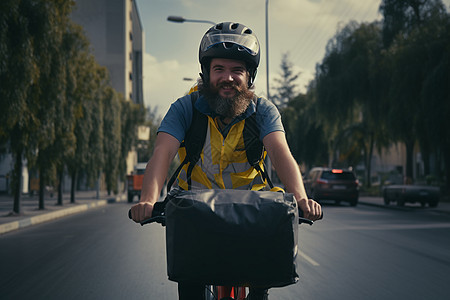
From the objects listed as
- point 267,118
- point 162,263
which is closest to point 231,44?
point 267,118

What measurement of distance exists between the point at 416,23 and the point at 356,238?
16.6 metres

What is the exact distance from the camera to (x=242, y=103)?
9.42 feet

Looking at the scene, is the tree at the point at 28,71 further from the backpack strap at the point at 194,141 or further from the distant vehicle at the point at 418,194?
the distant vehicle at the point at 418,194

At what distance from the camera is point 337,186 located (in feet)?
77.8

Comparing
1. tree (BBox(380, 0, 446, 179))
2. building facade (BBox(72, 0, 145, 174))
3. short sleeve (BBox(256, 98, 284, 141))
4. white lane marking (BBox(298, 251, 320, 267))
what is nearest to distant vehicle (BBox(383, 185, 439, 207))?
tree (BBox(380, 0, 446, 179))

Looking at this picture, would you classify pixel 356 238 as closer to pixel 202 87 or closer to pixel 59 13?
pixel 202 87

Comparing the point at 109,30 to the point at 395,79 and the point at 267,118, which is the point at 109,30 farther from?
the point at 267,118

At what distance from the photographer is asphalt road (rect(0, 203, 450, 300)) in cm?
590

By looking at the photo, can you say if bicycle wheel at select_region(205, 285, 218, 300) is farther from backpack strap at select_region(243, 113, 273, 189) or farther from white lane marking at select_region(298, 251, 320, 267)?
white lane marking at select_region(298, 251, 320, 267)

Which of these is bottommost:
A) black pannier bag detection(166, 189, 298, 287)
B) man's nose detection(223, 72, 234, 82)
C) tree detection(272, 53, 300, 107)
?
black pannier bag detection(166, 189, 298, 287)

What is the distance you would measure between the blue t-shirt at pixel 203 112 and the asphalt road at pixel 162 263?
10.5 feet

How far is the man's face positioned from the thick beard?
0.01 meters

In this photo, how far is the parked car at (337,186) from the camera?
76.9 feet

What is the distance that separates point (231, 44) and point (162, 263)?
5.53 m
